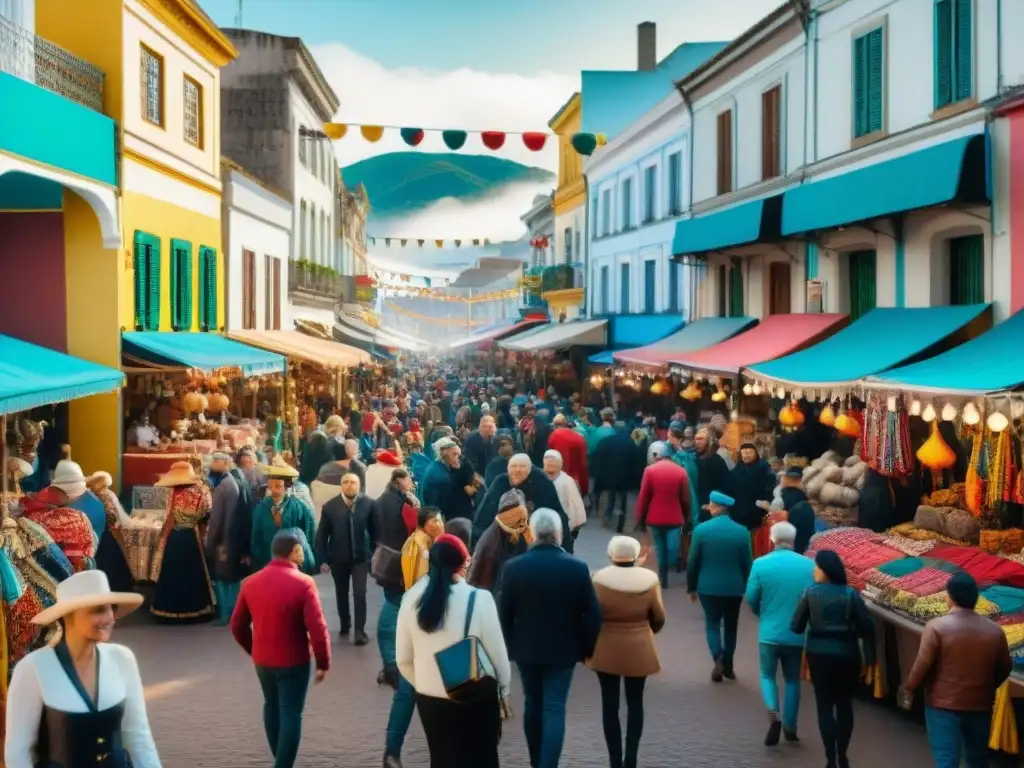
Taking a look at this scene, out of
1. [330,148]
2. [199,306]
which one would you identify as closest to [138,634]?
[199,306]

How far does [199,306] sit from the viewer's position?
20.6 meters

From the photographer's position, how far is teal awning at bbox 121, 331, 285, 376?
16.2 m

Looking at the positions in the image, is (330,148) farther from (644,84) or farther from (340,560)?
(340,560)

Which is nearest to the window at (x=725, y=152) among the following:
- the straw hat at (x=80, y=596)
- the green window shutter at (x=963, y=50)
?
the green window shutter at (x=963, y=50)

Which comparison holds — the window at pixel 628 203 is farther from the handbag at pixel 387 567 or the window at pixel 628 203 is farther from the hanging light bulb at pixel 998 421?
the handbag at pixel 387 567

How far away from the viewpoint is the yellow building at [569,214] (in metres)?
38.4

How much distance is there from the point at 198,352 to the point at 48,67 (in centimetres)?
468

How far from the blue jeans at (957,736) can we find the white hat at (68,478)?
661 cm

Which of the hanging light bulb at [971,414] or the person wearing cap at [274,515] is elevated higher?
the hanging light bulb at [971,414]

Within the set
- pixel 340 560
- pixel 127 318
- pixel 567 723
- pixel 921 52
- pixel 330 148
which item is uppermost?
pixel 330 148

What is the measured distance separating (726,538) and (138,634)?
18.4 ft

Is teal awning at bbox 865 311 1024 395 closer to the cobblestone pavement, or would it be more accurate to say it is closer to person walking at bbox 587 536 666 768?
the cobblestone pavement

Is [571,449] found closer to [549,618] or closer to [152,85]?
[152,85]

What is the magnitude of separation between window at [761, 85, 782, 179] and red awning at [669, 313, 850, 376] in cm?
263
